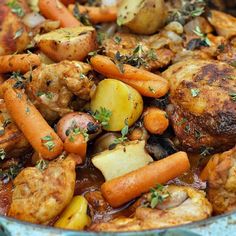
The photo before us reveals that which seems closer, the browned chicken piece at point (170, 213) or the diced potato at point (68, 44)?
the browned chicken piece at point (170, 213)

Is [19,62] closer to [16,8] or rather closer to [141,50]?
[16,8]

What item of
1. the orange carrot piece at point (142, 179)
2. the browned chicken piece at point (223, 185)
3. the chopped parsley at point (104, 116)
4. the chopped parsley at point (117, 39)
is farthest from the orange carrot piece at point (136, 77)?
the browned chicken piece at point (223, 185)

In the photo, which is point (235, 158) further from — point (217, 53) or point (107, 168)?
point (217, 53)

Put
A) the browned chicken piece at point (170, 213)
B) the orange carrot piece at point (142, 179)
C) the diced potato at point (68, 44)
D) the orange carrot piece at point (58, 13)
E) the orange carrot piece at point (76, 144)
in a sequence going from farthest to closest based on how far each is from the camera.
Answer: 1. the orange carrot piece at point (58, 13)
2. the diced potato at point (68, 44)
3. the orange carrot piece at point (76, 144)
4. the orange carrot piece at point (142, 179)
5. the browned chicken piece at point (170, 213)

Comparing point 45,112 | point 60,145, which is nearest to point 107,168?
point 60,145

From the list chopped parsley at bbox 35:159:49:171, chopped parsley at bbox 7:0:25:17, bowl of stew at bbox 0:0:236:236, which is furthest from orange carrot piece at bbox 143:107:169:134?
chopped parsley at bbox 7:0:25:17

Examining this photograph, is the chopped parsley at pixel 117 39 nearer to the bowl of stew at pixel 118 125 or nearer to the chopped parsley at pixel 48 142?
the bowl of stew at pixel 118 125

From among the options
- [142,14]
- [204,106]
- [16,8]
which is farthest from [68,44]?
[204,106]

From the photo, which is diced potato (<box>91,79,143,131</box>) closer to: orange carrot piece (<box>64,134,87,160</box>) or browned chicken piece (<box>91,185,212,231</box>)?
orange carrot piece (<box>64,134,87,160</box>)
